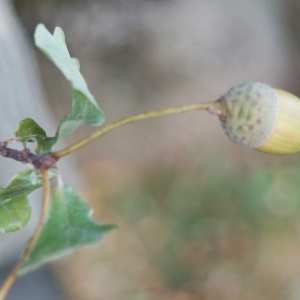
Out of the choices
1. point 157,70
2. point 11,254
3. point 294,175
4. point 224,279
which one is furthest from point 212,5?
point 11,254

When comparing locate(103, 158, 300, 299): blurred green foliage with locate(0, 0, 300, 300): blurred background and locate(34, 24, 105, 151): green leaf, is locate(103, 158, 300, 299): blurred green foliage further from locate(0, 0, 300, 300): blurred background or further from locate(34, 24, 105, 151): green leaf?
locate(34, 24, 105, 151): green leaf

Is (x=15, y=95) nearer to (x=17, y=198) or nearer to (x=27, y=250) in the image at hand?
(x=17, y=198)

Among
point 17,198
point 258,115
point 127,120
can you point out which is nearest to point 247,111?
point 258,115

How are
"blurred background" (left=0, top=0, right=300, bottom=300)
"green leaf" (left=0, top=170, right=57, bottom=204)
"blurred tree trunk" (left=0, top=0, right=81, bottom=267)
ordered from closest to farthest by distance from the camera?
"green leaf" (left=0, top=170, right=57, bottom=204), "blurred tree trunk" (left=0, top=0, right=81, bottom=267), "blurred background" (left=0, top=0, right=300, bottom=300)

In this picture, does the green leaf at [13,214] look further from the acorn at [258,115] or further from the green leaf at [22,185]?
the acorn at [258,115]

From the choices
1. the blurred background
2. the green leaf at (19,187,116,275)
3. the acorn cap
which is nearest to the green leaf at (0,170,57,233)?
the green leaf at (19,187,116,275)

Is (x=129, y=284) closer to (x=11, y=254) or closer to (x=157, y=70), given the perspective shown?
(x=11, y=254)
